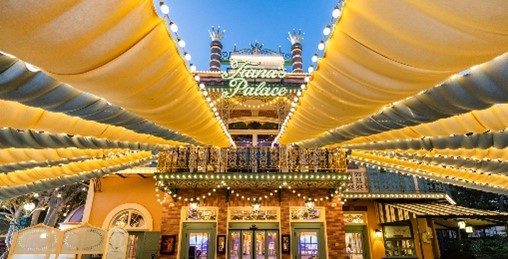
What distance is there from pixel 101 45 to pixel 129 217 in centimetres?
1133

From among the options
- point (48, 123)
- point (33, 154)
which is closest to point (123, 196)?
point (33, 154)

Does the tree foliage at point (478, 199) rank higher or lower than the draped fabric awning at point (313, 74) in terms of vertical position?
higher

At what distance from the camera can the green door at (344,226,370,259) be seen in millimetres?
12305

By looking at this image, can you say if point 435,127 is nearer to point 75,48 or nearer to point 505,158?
point 505,158

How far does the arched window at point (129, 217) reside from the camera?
10969 millimetres

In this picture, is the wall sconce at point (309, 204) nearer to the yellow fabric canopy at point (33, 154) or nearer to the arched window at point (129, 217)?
the arched window at point (129, 217)

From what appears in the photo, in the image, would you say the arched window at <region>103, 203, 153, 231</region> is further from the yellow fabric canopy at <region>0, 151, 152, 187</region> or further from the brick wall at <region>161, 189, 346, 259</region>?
the yellow fabric canopy at <region>0, 151, 152, 187</region>

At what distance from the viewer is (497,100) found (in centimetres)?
201

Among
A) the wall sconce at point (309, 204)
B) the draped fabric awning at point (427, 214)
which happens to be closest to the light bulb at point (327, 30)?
the wall sconce at point (309, 204)

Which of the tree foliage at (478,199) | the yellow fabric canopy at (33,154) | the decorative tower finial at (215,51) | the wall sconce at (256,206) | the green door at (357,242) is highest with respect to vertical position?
the decorative tower finial at (215,51)

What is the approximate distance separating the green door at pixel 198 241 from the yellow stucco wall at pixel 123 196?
1.48m

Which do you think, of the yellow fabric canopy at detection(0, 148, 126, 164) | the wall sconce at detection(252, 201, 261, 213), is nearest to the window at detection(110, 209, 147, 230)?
the wall sconce at detection(252, 201, 261, 213)

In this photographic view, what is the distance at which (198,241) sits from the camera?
10.2 m

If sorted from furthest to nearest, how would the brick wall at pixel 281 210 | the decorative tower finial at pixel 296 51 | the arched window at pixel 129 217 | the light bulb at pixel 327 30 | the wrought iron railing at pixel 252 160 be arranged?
the decorative tower finial at pixel 296 51, the arched window at pixel 129 217, the brick wall at pixel 281 210, the wrought iron railing at pixel 252 160, the light bulb at pixel 327 30
